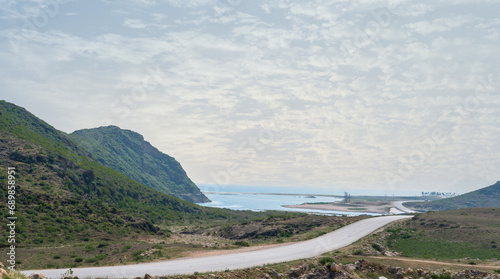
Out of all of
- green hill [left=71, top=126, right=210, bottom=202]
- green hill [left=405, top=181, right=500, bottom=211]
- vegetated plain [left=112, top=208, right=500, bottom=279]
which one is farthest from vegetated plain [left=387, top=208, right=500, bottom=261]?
green hill [left=71, top=126, right=210, bottom=202]

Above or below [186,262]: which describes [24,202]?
above

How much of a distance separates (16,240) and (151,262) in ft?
68.6

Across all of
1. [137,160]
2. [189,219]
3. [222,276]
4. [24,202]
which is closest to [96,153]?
[137,160]

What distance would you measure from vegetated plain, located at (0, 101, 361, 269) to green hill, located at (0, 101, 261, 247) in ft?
0.36

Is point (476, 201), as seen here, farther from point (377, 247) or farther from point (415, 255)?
point (377, 247)

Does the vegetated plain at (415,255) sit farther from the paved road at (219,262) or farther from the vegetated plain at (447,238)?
the paved road at (219,262)

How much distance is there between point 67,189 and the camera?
191 ft

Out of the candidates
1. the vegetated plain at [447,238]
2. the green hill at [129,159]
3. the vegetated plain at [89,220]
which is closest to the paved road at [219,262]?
the vegetated plain at [89,220]

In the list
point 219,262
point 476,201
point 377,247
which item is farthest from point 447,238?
point 476,201

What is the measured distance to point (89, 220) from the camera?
4981cm

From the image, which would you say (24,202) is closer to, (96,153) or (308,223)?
(308,223)

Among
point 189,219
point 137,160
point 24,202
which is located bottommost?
point 189,219

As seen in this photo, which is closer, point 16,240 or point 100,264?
point 100,264

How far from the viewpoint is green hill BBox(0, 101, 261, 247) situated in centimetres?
4341
